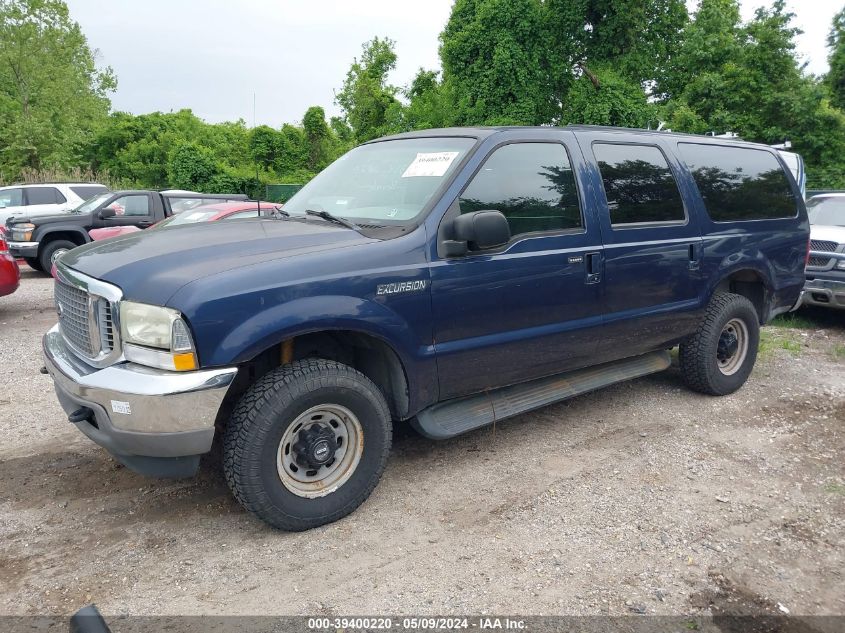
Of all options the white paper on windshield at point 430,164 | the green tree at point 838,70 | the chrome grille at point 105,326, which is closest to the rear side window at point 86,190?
the white paper on windshield at point 430,164

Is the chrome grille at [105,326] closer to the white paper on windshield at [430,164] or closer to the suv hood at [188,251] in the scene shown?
the suv hood at [188,251]

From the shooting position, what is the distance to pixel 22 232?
12.2m

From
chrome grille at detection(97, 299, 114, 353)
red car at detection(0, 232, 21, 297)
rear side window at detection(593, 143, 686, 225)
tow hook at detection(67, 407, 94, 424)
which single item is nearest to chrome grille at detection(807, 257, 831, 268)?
rear side window at detection(593, 143, 686, 225)

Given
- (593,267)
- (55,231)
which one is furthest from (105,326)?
(55,231)

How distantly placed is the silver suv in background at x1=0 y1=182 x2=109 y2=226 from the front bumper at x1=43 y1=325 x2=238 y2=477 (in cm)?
1369

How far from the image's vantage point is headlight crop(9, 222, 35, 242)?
39.9 ft

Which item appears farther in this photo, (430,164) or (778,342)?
(778,342)

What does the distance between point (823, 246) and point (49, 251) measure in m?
12.6

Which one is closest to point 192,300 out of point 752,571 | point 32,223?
point 752,571

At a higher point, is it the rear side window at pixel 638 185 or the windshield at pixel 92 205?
the rear side window at pixel 638 185

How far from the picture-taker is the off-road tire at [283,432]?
312 cm

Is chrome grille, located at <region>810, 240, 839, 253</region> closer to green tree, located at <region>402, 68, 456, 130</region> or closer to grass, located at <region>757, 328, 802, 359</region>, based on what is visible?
grass, located at <region>757, 328, 802, 359</region>

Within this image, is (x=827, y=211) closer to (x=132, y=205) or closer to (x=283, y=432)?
(x=283, y=432)

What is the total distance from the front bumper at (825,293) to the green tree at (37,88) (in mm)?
32320
